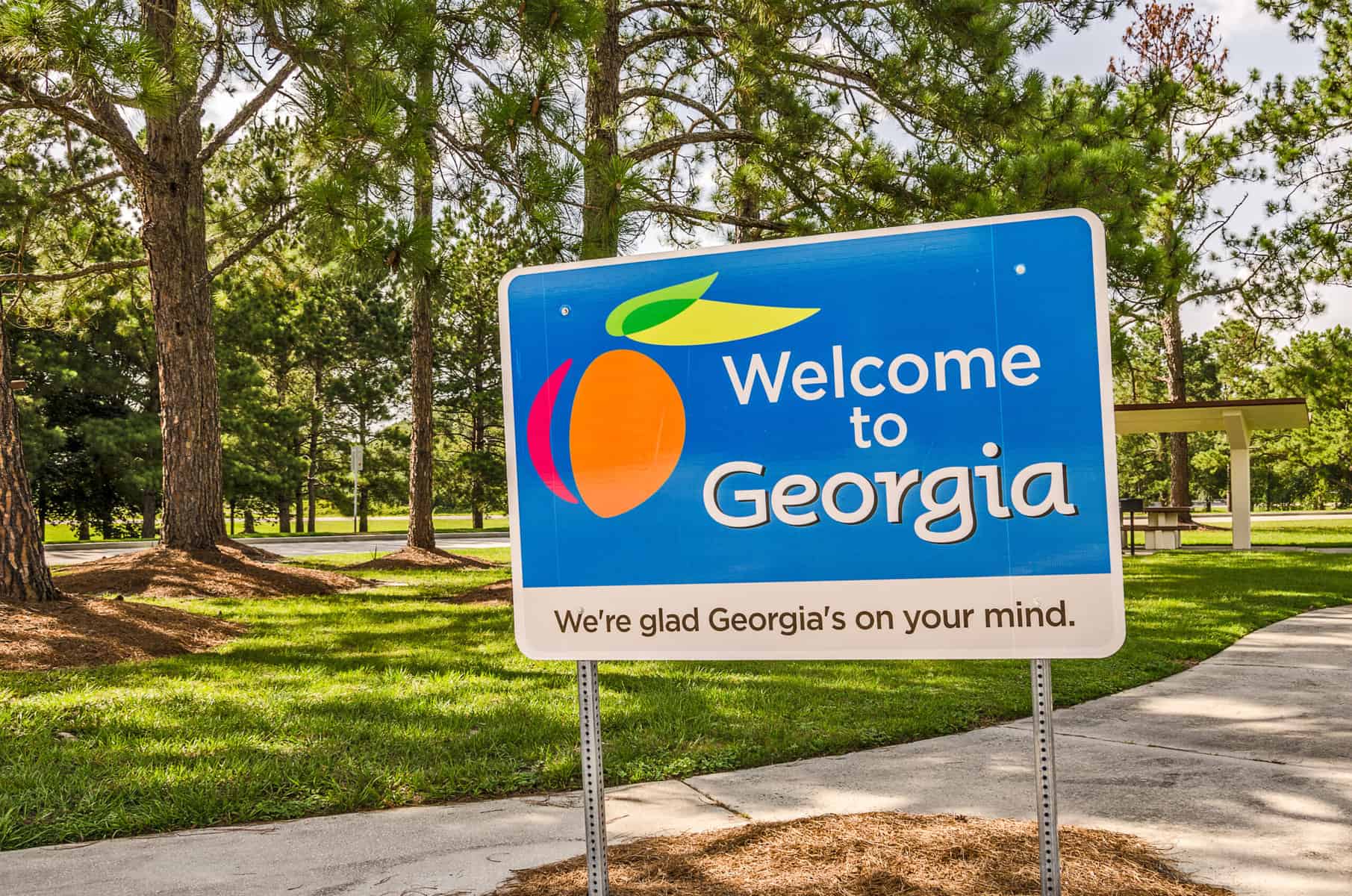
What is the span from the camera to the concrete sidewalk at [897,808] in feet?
10.5

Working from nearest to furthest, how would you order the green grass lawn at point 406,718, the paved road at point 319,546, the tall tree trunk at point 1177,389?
the green grass lawn at point 406,718 < the paved road at point 319,546 < the tall tree trunk at point 1177,389

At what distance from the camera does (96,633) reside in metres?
7.73

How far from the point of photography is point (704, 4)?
35.4 feet

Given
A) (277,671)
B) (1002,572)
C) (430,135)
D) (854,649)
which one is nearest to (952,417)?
(1002,572)

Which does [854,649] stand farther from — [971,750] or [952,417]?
[971,750]

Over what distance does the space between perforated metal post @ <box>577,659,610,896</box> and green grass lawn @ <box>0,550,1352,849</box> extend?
163cm

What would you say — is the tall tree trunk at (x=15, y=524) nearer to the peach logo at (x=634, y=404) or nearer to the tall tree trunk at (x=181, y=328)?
the tall tree trunk at (x=181, y=328)

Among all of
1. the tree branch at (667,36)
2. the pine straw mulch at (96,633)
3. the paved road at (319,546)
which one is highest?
the tree branch at (667,36)

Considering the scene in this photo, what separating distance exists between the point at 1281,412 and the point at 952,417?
66.4 ft

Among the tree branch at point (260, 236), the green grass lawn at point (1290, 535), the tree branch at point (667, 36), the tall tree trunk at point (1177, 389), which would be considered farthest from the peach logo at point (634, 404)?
the tall tree trunk at point (1177, 389)

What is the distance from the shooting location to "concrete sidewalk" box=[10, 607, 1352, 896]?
319 centimetres

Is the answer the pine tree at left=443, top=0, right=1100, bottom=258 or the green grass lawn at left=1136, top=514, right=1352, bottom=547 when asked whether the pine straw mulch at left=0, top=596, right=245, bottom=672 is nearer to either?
the pine tree at left=443, top=0, right=1100, bottom=258

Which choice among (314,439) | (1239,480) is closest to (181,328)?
(1239,480)

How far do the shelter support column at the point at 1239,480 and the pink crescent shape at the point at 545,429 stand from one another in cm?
1921
